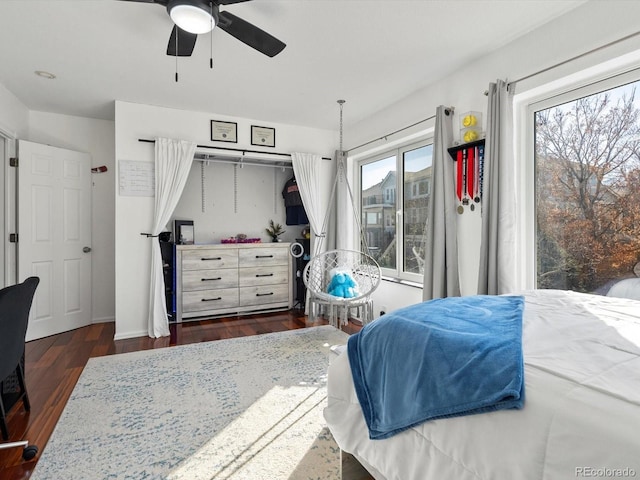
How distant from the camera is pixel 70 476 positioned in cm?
160

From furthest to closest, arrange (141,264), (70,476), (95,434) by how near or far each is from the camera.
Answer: (141,264)
(95,434)
(70,476)

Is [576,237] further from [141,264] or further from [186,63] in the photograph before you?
[141,264]

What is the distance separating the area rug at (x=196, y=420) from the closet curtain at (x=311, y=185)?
195 centimetres

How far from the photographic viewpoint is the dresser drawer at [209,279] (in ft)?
14.1

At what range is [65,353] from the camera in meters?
3.26

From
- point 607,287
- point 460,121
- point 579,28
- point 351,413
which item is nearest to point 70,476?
point 351,413

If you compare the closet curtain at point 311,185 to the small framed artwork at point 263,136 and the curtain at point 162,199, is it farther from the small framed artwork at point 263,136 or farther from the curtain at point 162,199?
the curtain at point 162,199

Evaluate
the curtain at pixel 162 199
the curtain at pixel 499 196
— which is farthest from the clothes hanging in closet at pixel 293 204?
the curtain at pixel 499 196

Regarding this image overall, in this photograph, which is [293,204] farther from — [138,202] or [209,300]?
[138,202]

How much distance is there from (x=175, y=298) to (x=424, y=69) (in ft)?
11.9

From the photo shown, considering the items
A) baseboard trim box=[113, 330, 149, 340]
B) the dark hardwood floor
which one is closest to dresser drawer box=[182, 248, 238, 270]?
the dark hardwood floor

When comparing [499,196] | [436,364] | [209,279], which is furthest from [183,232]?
[436,364]

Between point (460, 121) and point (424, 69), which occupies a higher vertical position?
point (424, 69)

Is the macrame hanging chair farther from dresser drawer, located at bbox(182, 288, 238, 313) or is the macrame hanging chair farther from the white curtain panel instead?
dresser drawer, located at bbox(182, 288, 238, 313)
